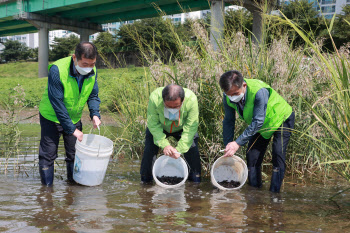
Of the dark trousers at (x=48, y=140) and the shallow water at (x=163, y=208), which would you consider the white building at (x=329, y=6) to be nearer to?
the shallow water at (x=163, y=208)

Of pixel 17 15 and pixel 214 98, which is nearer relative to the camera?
pixel 214 98

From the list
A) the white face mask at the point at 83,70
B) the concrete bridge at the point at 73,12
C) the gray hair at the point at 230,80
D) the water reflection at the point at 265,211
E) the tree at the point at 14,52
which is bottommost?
the water reflection at the point at 265,211

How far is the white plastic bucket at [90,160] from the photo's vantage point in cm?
385

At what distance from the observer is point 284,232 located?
9.07 feet

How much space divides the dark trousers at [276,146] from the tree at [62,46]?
45439mm

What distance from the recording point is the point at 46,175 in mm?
4031

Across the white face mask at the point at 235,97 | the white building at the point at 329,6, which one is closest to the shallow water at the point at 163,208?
the white face mask at the point at 235,97

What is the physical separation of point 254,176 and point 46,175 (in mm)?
2280

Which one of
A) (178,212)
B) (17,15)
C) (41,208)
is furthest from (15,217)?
(17,15)

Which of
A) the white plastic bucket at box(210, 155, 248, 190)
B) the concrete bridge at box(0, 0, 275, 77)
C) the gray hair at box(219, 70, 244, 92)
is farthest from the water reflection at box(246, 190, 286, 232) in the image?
the concrete bridge at box(0, 0, 275, 77)

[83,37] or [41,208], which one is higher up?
[83,37]

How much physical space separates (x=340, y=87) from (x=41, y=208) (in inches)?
105

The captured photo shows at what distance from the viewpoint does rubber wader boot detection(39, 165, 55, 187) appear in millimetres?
4004

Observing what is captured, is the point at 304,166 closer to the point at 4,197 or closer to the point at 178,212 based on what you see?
the point at 178,212
